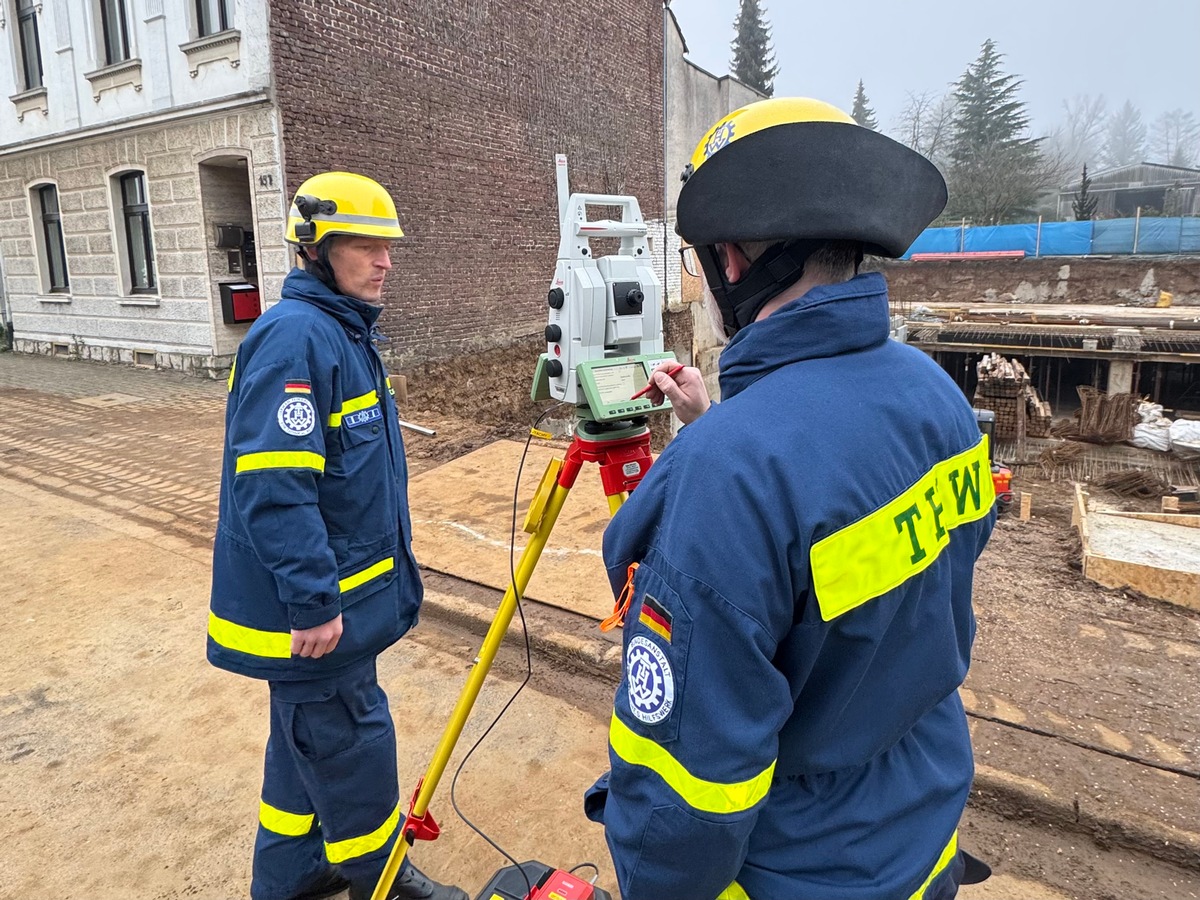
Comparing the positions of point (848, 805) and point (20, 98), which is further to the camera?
point (20, 98)

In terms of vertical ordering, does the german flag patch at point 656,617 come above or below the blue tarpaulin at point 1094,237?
below

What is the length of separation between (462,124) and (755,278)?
487 inches

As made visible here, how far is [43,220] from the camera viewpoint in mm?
13898

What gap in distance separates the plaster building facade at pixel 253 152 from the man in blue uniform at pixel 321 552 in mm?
8357

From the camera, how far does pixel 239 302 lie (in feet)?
36.2

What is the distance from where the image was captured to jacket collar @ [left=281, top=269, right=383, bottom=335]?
2.18 meters

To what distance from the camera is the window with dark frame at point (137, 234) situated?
1198cm

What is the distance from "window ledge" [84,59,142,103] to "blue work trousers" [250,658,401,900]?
12061mm

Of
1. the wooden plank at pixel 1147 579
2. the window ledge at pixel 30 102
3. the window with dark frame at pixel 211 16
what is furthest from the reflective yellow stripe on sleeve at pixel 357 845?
the window ledge at pixel 30 102

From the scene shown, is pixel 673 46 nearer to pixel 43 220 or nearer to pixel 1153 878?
pixel 43 220

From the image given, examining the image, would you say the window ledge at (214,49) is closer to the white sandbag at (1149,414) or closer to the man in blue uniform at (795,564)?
the man in blue uniform at (795,564)

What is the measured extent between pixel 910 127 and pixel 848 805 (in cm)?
5837

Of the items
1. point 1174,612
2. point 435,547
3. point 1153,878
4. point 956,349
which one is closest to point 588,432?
point 1153,878

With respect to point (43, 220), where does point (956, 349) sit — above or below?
below
